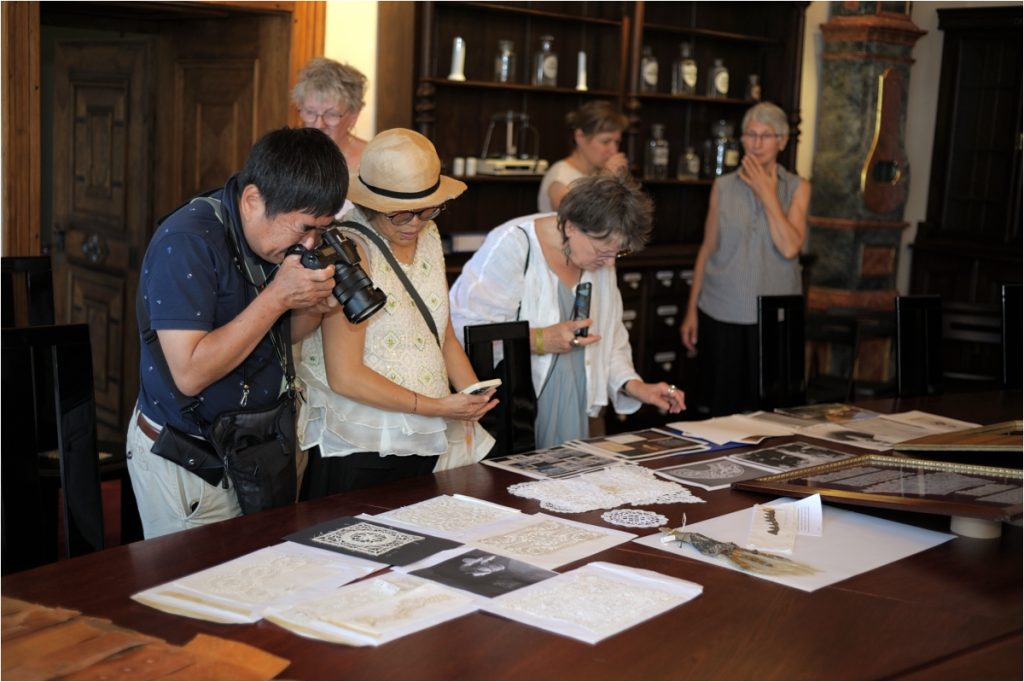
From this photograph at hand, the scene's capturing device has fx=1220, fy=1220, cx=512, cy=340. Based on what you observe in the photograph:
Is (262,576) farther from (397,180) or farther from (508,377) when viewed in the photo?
(508,377)

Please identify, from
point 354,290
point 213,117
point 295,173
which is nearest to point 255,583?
point 354,290

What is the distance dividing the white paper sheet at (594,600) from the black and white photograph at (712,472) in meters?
0.68

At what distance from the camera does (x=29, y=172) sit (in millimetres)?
4305

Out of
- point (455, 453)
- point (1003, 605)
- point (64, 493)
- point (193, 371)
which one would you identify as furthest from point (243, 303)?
point (1003, 605)

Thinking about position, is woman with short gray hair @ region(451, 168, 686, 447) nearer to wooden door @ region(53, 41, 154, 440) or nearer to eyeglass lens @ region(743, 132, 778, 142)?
eyeglass lens @ region(743, 132, 778, 142)

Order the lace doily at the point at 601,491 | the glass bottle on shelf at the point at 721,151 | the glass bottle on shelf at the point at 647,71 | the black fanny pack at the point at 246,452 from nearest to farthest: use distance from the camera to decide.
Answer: the black fanny pack at the point at 246,452, the lace doily at the point at 601,491, the glass bottle on shelf at the point at 647,71, the glass bottle on shelf at the point at 721,151

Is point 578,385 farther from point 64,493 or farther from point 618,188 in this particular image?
point 64,493

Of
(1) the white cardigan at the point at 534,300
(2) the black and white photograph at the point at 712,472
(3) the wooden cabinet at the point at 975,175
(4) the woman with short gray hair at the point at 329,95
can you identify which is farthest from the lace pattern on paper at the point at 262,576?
(3) the wooden cabinet at the point at 975,175

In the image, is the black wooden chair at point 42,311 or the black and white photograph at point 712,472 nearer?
the black and white photograph at point 712,472

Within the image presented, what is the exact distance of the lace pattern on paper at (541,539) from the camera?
2180 millimetres

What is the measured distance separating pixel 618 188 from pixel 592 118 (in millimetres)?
1955

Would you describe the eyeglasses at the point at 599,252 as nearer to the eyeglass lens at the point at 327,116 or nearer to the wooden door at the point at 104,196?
the eyeglass lens at the point at 327,116

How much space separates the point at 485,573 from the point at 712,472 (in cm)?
96

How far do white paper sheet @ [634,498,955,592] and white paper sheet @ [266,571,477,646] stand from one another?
503mm
